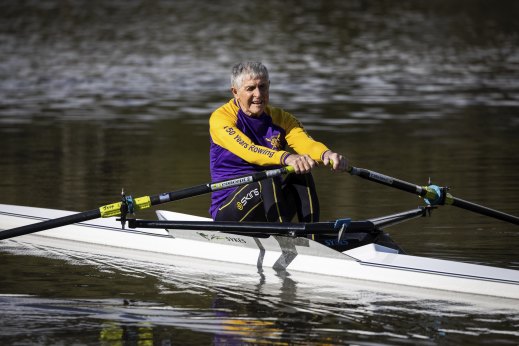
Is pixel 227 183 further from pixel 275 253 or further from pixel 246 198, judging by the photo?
pixel 275 253

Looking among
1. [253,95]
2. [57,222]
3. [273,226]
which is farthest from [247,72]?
[57,222]

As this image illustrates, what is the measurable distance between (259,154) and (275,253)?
75cm

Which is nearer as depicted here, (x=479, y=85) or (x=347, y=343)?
(x=347, y=343)

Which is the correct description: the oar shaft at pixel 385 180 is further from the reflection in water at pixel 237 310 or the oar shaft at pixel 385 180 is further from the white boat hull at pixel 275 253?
the reflection in water at pixel 237 310

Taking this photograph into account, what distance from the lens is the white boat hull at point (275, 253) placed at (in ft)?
24.3

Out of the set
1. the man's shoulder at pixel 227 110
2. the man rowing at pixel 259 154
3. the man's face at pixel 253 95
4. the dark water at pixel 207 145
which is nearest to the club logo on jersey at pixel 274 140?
the man rowing at pixel 259 154

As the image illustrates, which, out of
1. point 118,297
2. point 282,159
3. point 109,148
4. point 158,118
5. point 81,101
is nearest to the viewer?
point 118,297

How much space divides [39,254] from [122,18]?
36.2 m

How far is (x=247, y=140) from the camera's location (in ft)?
26.9

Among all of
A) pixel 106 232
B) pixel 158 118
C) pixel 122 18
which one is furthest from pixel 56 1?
pixel 106 232

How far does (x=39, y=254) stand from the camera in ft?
29.7

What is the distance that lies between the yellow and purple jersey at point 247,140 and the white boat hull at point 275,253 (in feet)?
1.23

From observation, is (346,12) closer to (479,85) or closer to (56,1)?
(56,1)

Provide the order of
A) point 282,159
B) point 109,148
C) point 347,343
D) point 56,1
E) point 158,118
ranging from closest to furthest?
point 347,343 < point 282,159 < point 109,148 < point 158,118 < point 56,1
